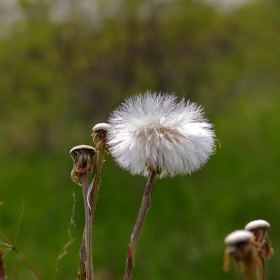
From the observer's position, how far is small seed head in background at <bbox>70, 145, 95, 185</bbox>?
4.40ft

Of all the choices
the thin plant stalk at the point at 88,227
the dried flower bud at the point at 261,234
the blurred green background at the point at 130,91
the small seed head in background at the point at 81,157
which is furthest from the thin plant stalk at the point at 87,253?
the blurred green background at the point at 130,91

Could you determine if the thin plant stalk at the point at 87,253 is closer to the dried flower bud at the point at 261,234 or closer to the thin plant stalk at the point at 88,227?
the thin plant stalk at the point at 88,227

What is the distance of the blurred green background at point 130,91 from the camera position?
22.3ft

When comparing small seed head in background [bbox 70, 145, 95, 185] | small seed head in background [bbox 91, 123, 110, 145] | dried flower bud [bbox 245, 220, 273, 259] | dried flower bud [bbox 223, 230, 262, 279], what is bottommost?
dried flower bud [bbox 223, 230, 262, 279]

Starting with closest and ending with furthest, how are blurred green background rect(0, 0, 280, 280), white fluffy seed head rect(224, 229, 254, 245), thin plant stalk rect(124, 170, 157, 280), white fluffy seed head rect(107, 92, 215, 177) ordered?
white fluffy seed head rect(224, 229, 254, 245) < thin plant stalk rect(124, 170, 157, 280) < white fluffy seed head rect(107, 92, 215, 177) < blurred green background rect(0, 0, 280, 280)

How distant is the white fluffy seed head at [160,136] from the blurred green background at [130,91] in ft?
16.5

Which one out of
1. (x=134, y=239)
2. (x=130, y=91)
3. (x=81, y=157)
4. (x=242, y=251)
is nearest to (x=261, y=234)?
(x=242, y=251)

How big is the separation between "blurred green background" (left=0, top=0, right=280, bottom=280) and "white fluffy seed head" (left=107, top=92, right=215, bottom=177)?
5.03 meters

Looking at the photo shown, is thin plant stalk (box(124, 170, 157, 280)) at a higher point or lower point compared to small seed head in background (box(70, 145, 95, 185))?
lower

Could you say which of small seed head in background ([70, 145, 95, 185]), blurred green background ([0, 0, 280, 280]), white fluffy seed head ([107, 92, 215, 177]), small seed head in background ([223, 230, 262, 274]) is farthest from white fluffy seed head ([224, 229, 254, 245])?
blurred green background ([0, 0, 280, 280])

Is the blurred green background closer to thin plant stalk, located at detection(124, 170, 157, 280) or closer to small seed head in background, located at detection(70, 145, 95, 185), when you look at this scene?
small seed head in background, located at detection(70, 145, 95, 185)

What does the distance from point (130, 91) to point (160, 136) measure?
22.6ft

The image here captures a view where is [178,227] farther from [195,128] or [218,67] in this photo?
[195,128]

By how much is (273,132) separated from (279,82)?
1.34 metres
